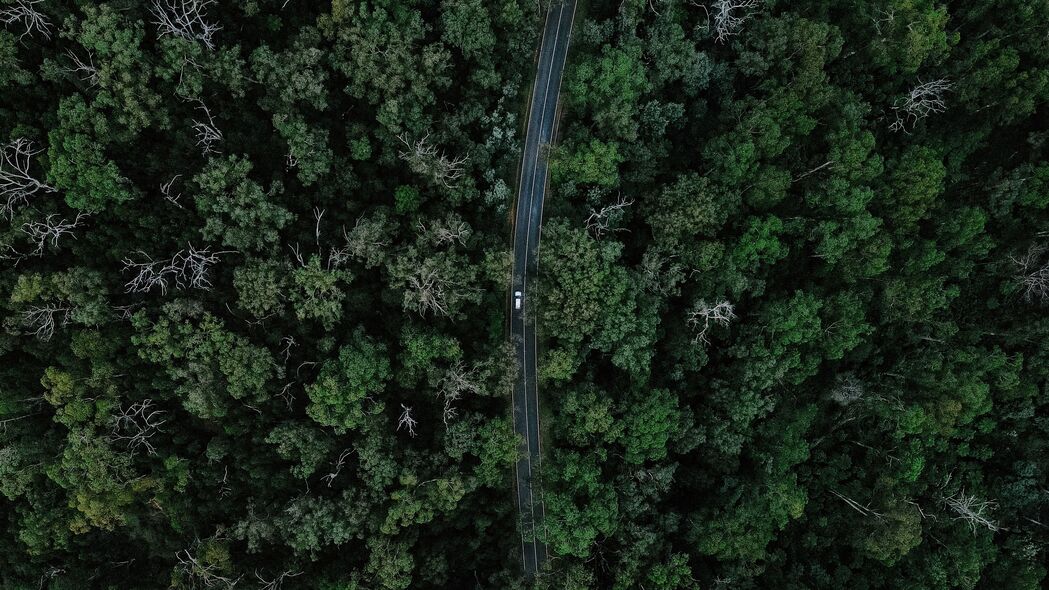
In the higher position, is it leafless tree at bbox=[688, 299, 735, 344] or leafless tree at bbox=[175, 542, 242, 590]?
leafless tree at bbox=[688, 299, 735, 344]

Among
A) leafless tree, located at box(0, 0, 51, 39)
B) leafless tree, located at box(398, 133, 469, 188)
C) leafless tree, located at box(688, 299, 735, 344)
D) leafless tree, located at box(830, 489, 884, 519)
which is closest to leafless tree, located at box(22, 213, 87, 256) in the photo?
leafless tree, located at box(0, 0, 51, 39)

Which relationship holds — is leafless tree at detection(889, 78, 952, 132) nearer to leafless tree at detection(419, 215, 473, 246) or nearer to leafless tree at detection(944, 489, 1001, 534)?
leafless tree at detection(944, 489, 1001, 534)

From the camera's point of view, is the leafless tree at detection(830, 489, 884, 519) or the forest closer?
the forest

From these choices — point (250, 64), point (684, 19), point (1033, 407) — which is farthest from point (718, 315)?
point (250, 64)

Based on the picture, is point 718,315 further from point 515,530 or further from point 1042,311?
point 1042,311

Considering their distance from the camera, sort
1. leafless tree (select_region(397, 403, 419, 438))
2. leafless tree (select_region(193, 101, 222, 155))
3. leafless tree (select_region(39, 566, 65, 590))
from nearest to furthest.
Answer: leafless tree (select_region(193, 101, 222, 155)) < leafless tree (select_region(397, 403, 419, 438)) < leafless tree (select_region(39, 566, 65, 590))

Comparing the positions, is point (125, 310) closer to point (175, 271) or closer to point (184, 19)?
point (175, 271)

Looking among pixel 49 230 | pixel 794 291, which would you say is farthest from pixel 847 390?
pixel 49 230
